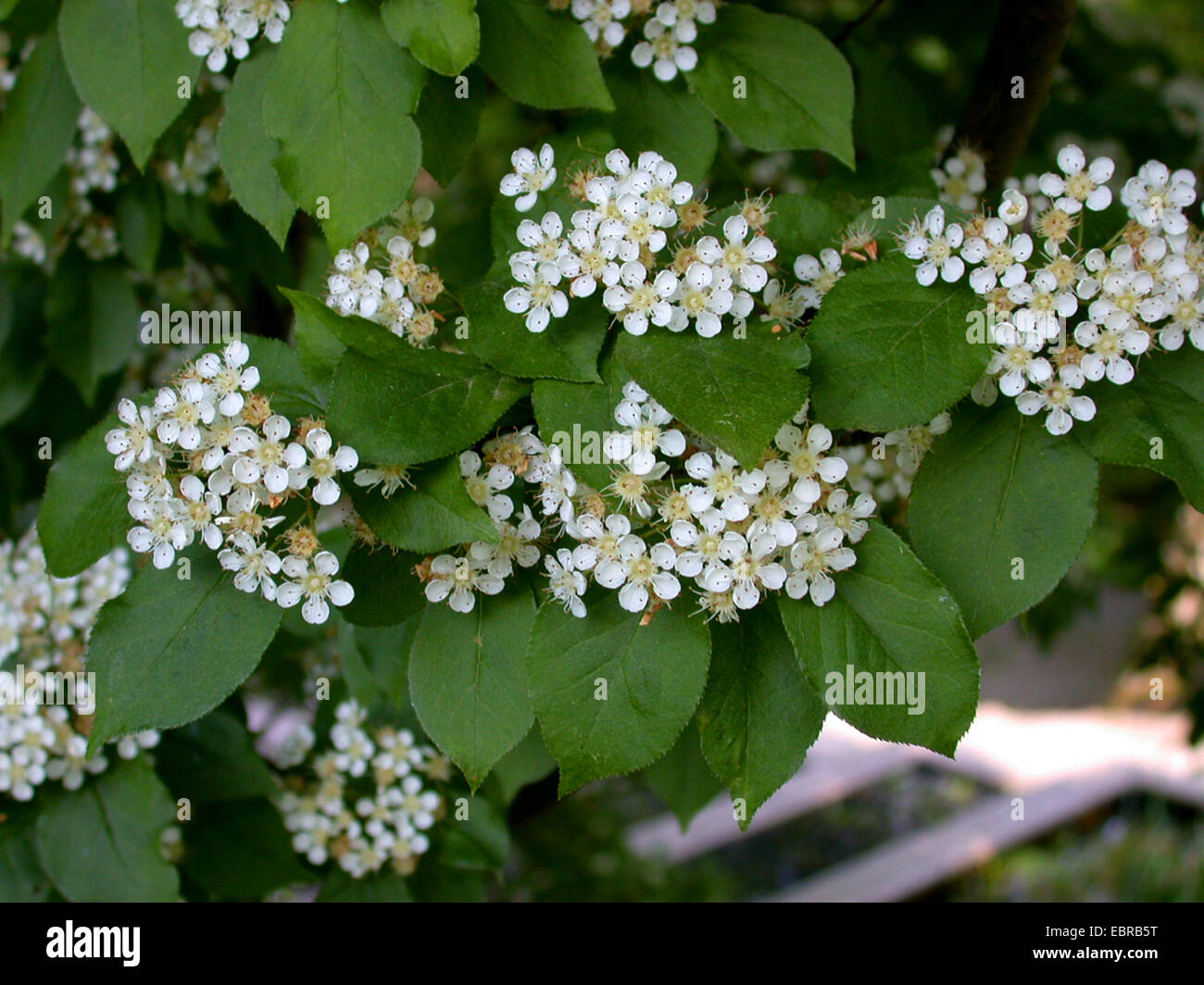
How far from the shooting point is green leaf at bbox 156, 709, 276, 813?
2074 mm

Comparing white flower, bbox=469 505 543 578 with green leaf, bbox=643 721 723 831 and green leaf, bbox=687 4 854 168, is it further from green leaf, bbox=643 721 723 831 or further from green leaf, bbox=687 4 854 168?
green leaf, bbox=643 721 723 831

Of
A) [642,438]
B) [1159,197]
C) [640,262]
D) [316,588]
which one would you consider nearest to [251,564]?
[316,588]

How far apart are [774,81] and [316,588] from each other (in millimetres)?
1050

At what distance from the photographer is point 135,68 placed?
1710mm

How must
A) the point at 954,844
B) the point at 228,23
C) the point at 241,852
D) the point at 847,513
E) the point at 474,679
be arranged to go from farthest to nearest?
1. the point at 954,844
2. the point at 241,852
3. the point at 228,23
4. the point at 474,679
5. the point at 847,513

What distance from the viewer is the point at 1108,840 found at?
5109 millimetres

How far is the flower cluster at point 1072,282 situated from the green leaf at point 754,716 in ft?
1.51

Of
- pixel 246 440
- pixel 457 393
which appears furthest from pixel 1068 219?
pixel 246 440

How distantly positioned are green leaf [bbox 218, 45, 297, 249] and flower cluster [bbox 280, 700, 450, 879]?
102 centimetres

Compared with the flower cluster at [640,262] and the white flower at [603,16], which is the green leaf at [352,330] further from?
the white flower at [603,16]

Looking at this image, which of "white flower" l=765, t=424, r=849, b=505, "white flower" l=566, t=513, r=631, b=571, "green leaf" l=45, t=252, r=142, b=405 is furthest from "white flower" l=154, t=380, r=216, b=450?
"green leaf" l=45, t=252, r=142, b=405

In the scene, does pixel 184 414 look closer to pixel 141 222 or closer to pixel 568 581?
pixel 568 581

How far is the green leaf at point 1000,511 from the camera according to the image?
1.45 meters
